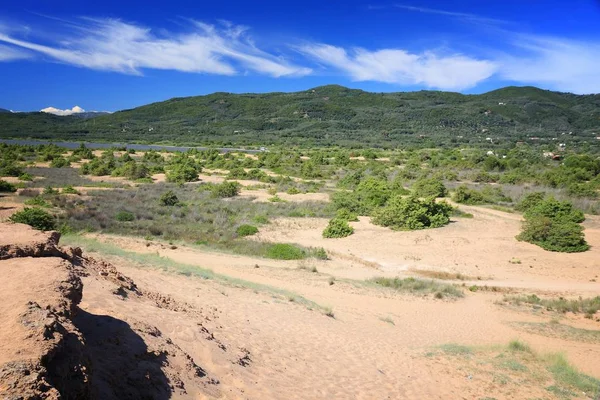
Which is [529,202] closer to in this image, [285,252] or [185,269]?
[285,252]

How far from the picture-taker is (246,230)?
21312 millimetres

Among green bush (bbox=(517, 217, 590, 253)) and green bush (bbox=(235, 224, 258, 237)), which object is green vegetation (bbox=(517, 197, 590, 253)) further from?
green bush (bbox=(235, 224, 258, 237))

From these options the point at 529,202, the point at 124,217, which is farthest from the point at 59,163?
the point at 529,202

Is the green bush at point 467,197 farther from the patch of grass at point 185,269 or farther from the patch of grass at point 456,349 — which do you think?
the patch of grass at point 456,349

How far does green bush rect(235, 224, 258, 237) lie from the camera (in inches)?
831

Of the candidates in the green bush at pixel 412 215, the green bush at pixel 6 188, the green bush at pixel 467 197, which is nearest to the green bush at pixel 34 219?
the green bush at pixel 6 188

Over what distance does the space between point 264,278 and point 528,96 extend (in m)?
180

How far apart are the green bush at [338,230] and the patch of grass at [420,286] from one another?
21.0ft

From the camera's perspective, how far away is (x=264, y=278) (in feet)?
49.0

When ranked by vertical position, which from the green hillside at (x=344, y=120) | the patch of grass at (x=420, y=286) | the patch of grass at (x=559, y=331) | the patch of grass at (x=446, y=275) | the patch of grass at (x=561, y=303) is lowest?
the patch of grass at (x=446, y=275)

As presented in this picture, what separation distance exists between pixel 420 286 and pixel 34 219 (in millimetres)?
15973

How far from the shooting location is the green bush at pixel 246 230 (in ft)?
Result: 69.3

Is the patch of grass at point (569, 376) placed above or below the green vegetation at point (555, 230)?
below

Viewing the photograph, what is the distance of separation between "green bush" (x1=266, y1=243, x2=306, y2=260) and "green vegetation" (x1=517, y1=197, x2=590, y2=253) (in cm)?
1212
